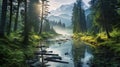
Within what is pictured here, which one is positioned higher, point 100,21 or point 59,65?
point 100,21

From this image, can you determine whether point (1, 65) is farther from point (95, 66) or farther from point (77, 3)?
point (77, 3)

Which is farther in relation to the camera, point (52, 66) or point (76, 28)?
point (76, 28)

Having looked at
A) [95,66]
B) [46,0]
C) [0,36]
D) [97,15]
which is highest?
[46,0]

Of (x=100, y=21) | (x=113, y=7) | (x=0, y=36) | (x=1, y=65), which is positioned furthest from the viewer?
(x=100, y=21)

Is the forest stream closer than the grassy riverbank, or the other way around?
the grassy riverbank

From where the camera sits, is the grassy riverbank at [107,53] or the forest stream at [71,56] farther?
the forest stream at [71,56]

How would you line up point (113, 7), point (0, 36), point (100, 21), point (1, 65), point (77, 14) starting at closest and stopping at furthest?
point (1, 65), point (0, 36), point (113, 7), point (100, 21), point (77, 14)

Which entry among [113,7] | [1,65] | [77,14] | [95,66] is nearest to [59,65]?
[95,66]

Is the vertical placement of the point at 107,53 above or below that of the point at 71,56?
above

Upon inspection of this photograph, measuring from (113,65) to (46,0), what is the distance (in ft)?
174

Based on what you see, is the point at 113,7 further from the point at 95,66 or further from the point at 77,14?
the point at 77,14

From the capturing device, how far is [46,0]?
71.1 meters

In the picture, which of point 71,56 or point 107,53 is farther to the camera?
point 71,56

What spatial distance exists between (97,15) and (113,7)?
4.66 meters
